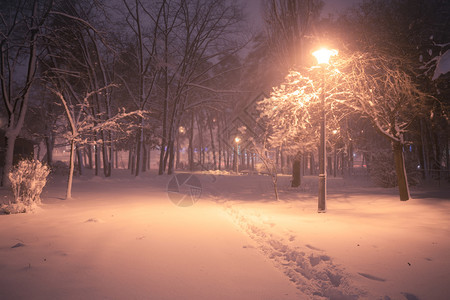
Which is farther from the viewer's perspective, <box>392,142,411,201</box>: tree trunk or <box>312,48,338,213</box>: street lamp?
<box>392,142,411,201</box>: tree trunk

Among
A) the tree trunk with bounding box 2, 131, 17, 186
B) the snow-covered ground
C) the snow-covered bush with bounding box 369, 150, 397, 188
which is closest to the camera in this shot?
the snow-covered ground

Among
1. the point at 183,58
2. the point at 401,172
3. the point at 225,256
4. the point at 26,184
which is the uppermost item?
the point at 183,58

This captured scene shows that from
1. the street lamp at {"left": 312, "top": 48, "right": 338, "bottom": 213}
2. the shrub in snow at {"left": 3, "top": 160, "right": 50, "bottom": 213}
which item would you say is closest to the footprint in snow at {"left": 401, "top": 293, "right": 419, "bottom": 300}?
the street lamp at {"left": 312, "top": 48, "right": 338, "bottom": 213}

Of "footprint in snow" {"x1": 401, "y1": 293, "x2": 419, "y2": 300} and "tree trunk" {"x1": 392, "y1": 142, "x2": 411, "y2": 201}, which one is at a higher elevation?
"tree trunk" {"x1": 392, "y1": 142, "x2": 411, "y2": 201}

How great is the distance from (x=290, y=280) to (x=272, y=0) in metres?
14.8

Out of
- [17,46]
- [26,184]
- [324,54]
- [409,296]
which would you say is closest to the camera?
[409,296]

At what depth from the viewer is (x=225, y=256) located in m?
4.62

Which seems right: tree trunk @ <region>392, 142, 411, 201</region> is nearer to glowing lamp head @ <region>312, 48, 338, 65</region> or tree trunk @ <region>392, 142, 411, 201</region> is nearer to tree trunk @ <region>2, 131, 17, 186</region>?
glowing lamp head @ <region>312, 48, 338, 65</region>

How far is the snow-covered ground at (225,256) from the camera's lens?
10.9 ft

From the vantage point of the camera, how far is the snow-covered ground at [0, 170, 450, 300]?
10.9 ft

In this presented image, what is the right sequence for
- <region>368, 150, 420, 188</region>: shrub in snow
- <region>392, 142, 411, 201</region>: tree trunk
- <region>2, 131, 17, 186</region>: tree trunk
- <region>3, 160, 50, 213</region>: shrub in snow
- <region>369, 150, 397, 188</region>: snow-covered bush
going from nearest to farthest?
<region>3, 160, 50, 213</region>: shrub in snow
<region>392, 142, 411, 201</region>: tree trunk
<region>2, 131, 17, 186</region>: tree trunk
<region>368, 150, 420, 188</region>: shrub in snow
<region>369, 150, 397, 188</region>: snow-covered bush

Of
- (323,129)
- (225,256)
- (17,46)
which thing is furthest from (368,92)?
(17,46)

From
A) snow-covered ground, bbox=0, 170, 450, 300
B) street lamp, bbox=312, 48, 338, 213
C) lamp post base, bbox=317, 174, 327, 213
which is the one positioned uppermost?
street lamp, bbox=312, 48, 338, 213

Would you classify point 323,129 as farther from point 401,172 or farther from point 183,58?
point 183,58
